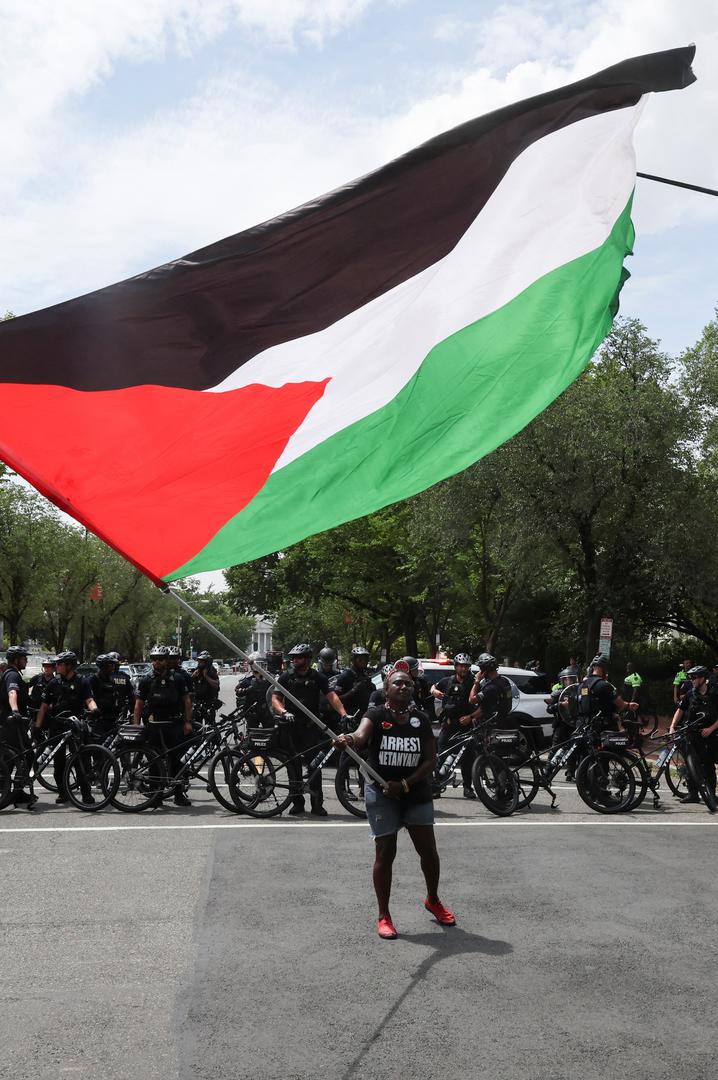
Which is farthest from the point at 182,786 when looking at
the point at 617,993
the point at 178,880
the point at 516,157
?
the point at 516,157

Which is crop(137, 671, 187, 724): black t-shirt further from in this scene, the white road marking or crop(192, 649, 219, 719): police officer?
crop(192, 649, 219, 719): police officer

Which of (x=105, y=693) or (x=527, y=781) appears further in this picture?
(x=105, y=693)

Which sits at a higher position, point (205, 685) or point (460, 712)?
point (205, 685)

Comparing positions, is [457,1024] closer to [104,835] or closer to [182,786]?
[104,835]

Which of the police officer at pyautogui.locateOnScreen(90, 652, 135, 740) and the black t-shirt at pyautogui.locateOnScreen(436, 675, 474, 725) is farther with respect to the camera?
the black t-shirt at pyautogui.locateOnScreen(436, 675, 474, 725)

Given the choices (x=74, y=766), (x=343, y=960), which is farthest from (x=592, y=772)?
(x=343, y=960)

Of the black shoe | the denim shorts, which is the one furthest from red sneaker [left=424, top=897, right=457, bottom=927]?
the black shoe

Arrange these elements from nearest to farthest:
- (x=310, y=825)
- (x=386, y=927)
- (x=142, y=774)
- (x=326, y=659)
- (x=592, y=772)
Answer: (x=386, y=927)
(x=310, y=825)
(x=142, y=774)
(x=592, y=772)
(x=326, y=659)

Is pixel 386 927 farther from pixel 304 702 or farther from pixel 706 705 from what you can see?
pixel 706 705

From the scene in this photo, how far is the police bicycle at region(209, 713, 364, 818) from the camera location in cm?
1233

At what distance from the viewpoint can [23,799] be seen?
508 inches

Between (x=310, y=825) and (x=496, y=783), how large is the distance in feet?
7.53

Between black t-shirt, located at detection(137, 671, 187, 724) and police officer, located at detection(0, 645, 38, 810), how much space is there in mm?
1426

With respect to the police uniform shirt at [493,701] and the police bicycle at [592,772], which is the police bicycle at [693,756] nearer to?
the police bicycle at [592,772]
